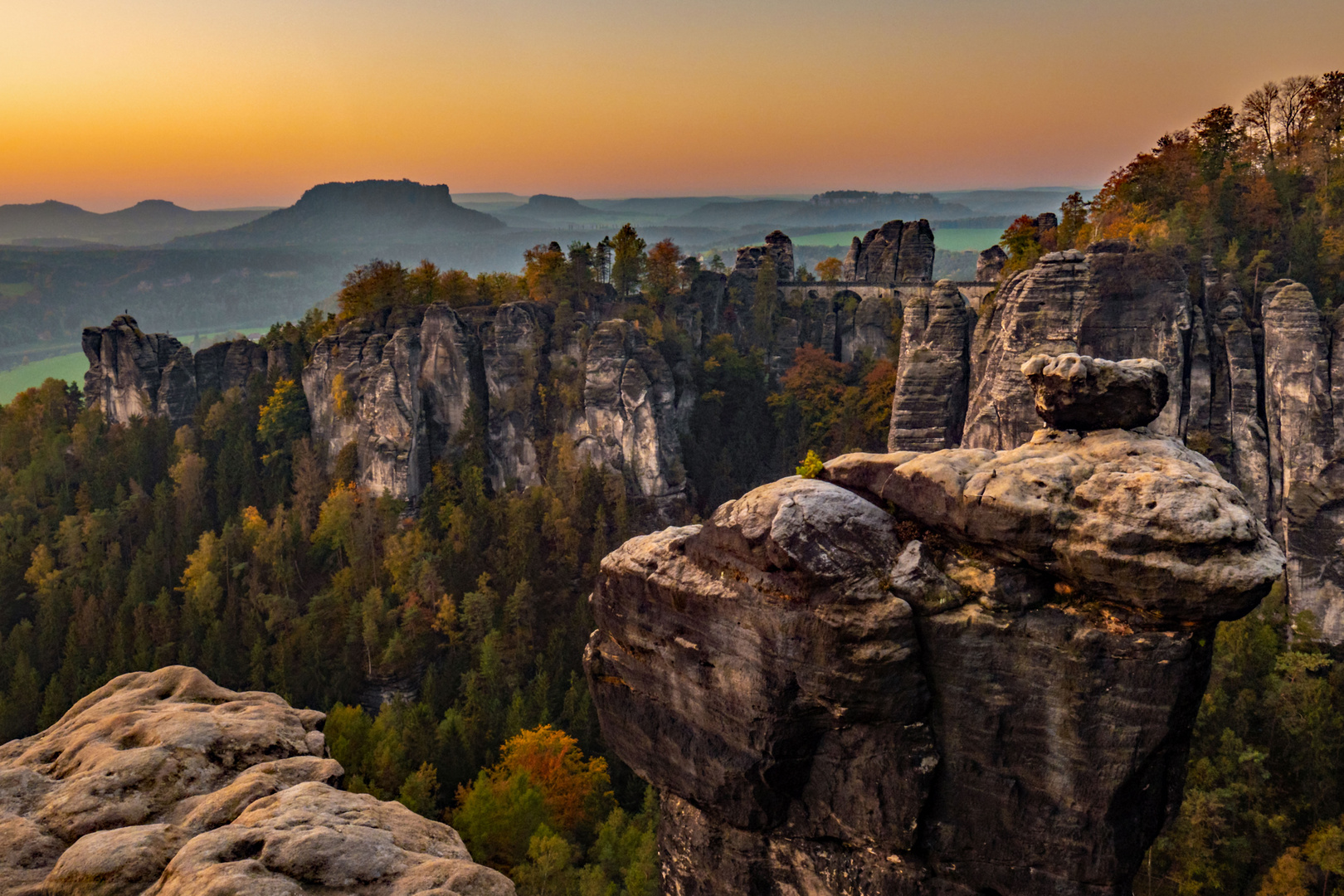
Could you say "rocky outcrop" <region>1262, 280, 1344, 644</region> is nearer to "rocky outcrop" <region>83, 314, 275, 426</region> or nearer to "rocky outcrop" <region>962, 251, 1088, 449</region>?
"rocky outcrop" <region>962, 251, 1088, 449</region>

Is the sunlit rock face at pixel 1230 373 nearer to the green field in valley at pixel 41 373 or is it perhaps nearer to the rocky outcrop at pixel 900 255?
the rocky outcrop at pixel 900 255

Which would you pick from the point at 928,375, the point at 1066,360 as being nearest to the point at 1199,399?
the point at 928,375

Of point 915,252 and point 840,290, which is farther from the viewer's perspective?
point 840,290

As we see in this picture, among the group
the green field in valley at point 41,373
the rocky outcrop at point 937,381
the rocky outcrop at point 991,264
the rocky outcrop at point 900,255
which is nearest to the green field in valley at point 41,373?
the green field in valley at point 41,373

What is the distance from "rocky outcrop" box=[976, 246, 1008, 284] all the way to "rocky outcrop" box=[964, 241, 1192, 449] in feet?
70.5

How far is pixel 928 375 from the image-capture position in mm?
44312

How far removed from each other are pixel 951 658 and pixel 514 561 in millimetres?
43685

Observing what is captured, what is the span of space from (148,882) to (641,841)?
22.8 m

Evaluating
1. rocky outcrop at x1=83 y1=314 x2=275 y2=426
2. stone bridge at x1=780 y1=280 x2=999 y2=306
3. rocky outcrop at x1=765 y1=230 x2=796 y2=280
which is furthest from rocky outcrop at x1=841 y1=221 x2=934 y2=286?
rocky outcrop at x1=83 y1=314 x2=275 y2=426

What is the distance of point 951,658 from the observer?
44.0ft

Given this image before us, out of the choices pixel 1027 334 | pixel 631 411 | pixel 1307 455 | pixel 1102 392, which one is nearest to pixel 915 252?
pixel 631 411

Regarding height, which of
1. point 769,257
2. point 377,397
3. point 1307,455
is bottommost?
point 1307,455

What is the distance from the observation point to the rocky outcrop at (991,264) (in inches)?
2286

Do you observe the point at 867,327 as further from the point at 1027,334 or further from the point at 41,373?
the point at 41,373
